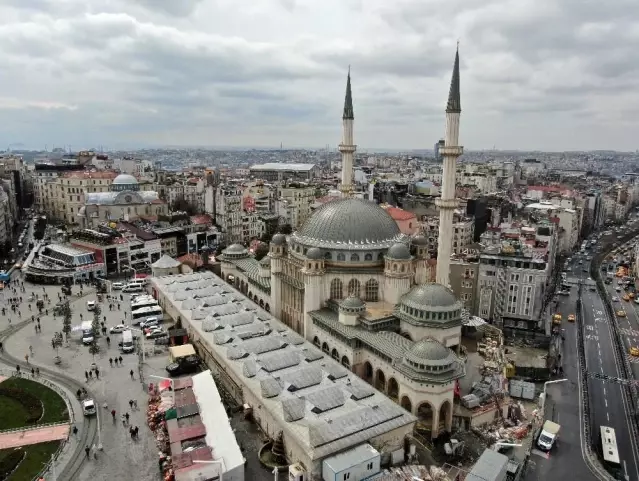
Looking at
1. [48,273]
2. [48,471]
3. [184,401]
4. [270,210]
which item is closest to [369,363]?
[184,401]

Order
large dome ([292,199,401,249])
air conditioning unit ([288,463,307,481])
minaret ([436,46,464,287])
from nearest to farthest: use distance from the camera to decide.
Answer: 1. air conditioning unit ([288,463,307,481])
2. minaret ([436,46,464,287])
3. large dome ([292,199,401,249])

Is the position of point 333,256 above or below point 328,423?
above

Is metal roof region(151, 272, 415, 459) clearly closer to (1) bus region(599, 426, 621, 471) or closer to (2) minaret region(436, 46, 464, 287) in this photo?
(1) bus region(599, 426, 621, 471)

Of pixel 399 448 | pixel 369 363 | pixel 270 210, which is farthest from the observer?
pixel 270 210

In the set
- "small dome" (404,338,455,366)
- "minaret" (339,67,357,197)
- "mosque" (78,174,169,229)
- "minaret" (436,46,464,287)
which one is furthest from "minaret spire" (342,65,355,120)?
"mosque" (78,174,169,229)

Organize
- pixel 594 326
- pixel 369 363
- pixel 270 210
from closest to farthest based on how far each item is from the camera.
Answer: pixel 369 363, pixel 594 326, pixel 270 210

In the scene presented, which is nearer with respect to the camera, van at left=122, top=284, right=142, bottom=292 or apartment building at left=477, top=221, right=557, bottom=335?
apartment building at left=477, top=221, right=557, bottom=335

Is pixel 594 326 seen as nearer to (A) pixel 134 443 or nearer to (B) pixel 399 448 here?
(B) pixel 399 448
